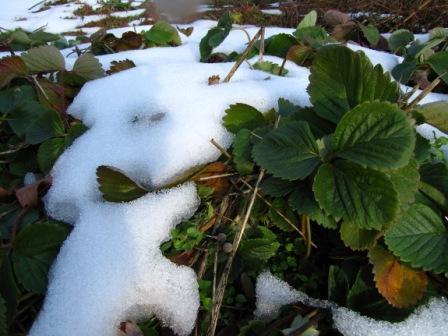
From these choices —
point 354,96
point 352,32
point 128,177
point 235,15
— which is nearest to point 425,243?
point 354,96

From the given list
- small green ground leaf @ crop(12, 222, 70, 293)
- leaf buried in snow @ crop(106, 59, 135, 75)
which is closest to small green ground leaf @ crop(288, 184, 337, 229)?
small green ground leaf @ crop(12, 222, 70, 293)

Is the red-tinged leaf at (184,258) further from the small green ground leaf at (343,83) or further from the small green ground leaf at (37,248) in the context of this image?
the small green ground leaf at (343,83)

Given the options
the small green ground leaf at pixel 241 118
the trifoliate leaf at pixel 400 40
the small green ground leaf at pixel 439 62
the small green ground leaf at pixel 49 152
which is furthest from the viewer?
the trifoliate leaf at pixel 400 40

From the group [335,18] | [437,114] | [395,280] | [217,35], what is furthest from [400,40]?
[395,280]

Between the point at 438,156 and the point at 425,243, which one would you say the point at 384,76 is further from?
the point at 425,243

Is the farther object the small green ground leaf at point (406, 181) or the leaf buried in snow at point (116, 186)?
the leaf buried in snow at point (116, 186)

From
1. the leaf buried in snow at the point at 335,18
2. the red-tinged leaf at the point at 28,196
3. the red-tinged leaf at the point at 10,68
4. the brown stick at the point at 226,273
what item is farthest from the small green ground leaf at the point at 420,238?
the leaf buried in snow at the point at 335,18

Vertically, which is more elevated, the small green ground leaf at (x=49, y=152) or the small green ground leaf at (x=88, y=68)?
the small green ground leaf at (x=88, y=68)
